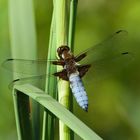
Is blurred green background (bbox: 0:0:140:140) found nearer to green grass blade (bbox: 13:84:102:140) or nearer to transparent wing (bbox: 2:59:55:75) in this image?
transparent wing (bbox: 2:59:55:75)

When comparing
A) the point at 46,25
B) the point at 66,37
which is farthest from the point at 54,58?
the point at 46,25

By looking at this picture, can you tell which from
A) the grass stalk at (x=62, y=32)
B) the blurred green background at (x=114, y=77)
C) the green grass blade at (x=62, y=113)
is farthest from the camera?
the blurred green background at (x=114, y=77)

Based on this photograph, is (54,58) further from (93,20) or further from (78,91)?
(93,20)

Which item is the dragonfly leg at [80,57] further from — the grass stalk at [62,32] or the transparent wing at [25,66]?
the grass stalk at [62,32]

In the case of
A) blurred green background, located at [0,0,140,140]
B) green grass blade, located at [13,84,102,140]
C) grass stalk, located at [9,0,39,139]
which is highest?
grass stalk, located at [9,0,39,139]

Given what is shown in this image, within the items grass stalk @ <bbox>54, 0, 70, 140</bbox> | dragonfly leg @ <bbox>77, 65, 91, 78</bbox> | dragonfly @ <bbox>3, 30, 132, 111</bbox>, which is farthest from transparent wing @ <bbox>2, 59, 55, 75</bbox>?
grass stalk @ <bbox>54, 0, 70, 140</bbox>

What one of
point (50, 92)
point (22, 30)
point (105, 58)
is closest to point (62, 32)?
point (50, 92)

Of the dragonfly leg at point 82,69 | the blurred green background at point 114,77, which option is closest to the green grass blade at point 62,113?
the dragonfly leg at point 82,69
